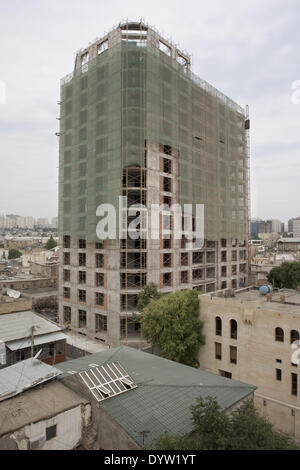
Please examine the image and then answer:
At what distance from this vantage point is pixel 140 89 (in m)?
49.3

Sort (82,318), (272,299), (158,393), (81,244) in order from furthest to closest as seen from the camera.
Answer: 1. (81,244)
2. (82,318)
3. (272,299)
4. (158,393)

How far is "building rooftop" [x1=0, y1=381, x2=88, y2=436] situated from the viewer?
1501 centimetres

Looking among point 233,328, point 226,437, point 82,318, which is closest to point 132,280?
point 82,318

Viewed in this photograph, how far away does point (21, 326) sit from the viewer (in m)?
36.8

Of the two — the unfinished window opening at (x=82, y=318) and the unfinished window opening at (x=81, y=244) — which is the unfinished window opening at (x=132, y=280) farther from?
the unfinished window opening at (x=81, y=244)

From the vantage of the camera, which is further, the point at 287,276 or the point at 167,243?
the point at 287,276

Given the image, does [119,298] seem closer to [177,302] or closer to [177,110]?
[177,302]

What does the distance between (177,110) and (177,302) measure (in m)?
35.3

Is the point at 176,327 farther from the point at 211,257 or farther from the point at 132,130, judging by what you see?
the point at 211,257

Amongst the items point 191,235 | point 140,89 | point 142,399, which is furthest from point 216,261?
point 142,399

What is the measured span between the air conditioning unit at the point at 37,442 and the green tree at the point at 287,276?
57.1 meters

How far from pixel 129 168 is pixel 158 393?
36.2 meters

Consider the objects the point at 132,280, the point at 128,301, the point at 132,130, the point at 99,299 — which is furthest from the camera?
the point at 132,280

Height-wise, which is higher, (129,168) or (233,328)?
(129,168)
